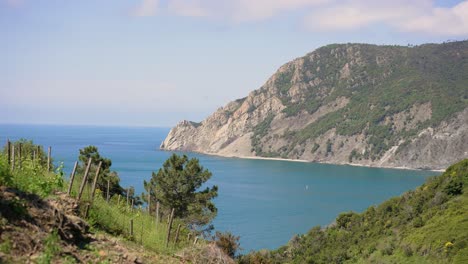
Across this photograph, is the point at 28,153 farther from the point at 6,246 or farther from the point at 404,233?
the point at 404,233

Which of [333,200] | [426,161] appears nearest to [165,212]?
[333,200]

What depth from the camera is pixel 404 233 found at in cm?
4066

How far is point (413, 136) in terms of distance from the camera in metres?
188

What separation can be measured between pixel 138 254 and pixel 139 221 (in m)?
4.56

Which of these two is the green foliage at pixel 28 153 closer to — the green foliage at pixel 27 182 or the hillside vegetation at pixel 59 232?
the green foliage at pixel 27 182

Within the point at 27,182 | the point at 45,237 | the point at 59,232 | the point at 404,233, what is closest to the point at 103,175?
the point at 404,233

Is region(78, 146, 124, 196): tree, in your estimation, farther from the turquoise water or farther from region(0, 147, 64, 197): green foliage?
region(0, 147, 64, 197): green foliage

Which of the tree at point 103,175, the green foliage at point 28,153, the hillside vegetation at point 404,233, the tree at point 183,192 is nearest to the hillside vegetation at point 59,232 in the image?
the green foliage at point 28,153

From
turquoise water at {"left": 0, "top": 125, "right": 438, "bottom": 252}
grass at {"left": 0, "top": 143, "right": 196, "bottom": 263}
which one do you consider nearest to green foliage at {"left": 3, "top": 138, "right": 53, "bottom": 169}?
grass at {"left": 0, "top": 143, "right": 196, "bottom": 263}

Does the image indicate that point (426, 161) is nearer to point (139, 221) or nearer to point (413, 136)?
point (413, 136)

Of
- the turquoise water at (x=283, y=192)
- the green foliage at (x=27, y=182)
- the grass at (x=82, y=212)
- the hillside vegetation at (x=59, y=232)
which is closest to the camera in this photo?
the hillside vegetation at (x=59, y=232)

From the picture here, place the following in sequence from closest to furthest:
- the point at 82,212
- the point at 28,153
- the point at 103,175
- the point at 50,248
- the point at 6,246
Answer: the point at 6,246 → the point at 50,248 → the point at 82,212 → the point at 28,153 → the point at 103,175

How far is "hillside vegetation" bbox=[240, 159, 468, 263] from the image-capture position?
33.9 m

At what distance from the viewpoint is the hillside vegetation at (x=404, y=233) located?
33.9 m
